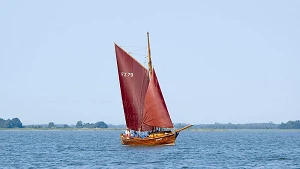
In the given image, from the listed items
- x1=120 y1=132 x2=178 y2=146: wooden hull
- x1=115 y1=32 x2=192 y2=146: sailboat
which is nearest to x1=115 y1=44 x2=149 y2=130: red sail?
x1=115 y1=32 x2=192 y2=146: sailboat

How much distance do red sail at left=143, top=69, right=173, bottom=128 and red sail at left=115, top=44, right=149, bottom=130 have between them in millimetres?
951

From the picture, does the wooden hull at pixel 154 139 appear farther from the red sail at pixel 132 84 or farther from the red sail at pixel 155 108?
the red sail at pixel 132 84

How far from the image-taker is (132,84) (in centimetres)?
9006

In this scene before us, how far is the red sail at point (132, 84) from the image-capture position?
89.4 meters

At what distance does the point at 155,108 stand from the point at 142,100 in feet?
7.03

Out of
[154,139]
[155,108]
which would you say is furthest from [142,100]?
[154,139]

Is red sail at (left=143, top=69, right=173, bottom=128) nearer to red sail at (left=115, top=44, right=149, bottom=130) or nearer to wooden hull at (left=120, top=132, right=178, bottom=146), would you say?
red sail at (left=115, top=44, right=149, bottom=130)

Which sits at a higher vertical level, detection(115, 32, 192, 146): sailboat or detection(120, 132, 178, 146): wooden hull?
detection(115, 32, 192, 146): sailboat

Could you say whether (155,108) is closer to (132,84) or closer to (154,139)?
(154,139)

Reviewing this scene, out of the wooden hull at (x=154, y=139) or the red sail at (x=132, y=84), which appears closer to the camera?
the red sail at (x=132, y=84)

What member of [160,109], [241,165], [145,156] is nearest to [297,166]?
[241,165]

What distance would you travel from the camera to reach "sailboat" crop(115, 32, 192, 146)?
8962 cm

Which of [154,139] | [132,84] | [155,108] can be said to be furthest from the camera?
[154,139]

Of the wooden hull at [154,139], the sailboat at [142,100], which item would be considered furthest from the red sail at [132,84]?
the wooden hull at [154,139]
